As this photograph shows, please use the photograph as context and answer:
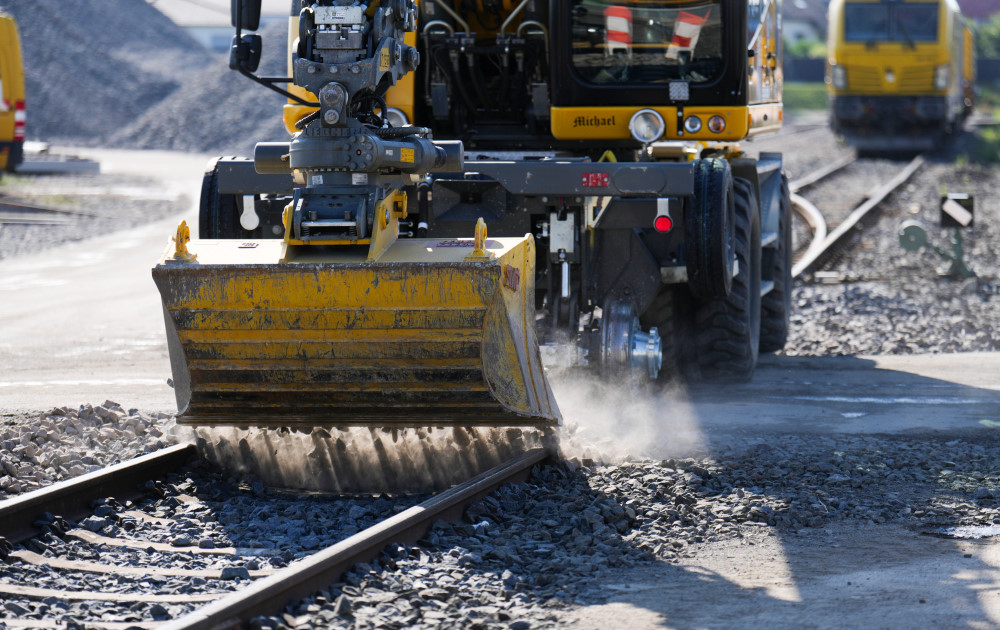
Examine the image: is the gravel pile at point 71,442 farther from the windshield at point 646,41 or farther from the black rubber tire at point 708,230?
the windshield at point 646,41

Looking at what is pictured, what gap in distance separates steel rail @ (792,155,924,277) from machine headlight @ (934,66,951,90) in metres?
4.20

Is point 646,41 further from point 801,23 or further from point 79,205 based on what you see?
point 801,23

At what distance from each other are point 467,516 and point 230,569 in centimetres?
116

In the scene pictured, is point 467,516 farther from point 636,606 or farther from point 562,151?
point 562,151

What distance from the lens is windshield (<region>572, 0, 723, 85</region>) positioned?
9.07m

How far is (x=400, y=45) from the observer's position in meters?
6.93

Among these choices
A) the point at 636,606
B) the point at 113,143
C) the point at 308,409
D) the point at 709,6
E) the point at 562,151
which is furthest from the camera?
the point at 113,143

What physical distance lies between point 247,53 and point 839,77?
2643cm

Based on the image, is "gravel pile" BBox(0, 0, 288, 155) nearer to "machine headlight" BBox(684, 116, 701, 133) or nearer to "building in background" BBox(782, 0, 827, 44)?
Answer: "machine headlight" BBox(684, 116, 701, 133)

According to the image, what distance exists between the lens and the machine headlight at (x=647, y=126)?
9.02 metres

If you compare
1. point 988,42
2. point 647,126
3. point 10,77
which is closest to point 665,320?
point 647,126

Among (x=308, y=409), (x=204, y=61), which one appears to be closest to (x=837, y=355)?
(x=308, y=409)

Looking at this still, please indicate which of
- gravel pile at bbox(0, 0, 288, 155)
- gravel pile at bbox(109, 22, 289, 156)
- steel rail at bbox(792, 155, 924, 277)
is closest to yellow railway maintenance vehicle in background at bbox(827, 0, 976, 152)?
steel rail at bbox(792, 155, 924, 277)

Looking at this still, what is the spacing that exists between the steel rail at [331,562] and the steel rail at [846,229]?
924 centimetres
